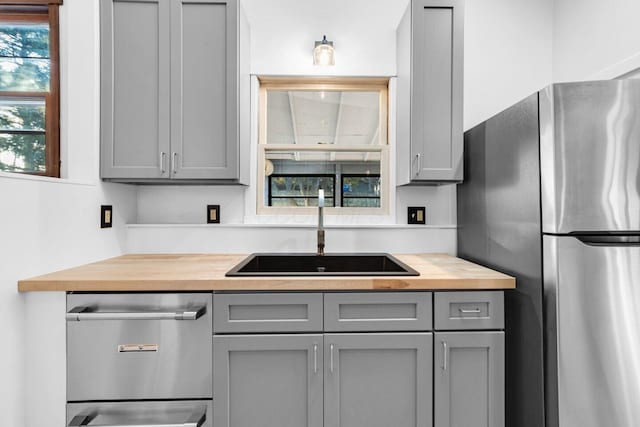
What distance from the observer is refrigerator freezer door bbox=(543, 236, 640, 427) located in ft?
4.11

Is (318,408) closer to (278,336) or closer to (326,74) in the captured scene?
(278,336)

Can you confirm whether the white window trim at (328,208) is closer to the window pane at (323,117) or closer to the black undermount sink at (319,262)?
the window pane at (323,117)

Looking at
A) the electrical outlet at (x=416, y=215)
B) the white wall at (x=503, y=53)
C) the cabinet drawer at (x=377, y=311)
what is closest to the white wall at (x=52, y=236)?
the cabinet drawer at (x=377, y=311)

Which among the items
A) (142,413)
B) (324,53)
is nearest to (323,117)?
(324,53)

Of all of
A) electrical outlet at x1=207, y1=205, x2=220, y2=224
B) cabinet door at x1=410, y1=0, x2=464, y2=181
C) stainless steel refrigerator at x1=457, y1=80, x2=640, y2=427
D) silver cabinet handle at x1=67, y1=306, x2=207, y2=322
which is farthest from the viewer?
electrical outlet at x1=207, y1=205, x2=220, y2=224

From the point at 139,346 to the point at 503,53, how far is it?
2508mm

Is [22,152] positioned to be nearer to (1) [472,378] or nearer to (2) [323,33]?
(2) [323,33]

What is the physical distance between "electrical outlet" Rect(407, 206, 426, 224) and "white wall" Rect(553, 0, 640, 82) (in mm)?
1108

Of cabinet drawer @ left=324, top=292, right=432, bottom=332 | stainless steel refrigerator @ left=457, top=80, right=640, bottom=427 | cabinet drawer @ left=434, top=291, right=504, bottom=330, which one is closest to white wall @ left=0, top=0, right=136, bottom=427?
cabinet drawer @ left=324, top=292, right=432, bottom=332

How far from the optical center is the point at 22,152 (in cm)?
178

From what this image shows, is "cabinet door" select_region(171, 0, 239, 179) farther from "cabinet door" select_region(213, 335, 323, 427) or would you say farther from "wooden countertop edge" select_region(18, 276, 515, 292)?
"cabinet door" select_region(213, 335, 323, 427)

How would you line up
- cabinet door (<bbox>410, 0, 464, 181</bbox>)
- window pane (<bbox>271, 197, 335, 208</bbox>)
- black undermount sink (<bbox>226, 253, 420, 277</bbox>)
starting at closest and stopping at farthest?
cabinet door (<bbox>410, 0, 464, 181</bbox>) → black undermount sink (<bbox>226, 253, 420, 277</bbox>) → window pane (<bbox>271, 197, 335, 208</bbox>)

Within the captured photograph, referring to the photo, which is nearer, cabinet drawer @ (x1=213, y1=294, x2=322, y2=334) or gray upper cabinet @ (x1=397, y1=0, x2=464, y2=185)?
cabinet drawer @ (x1=213, y1=294, x2=322, y2=334)

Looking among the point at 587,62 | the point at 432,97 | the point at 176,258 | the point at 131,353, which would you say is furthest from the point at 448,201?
the point at 131,353
